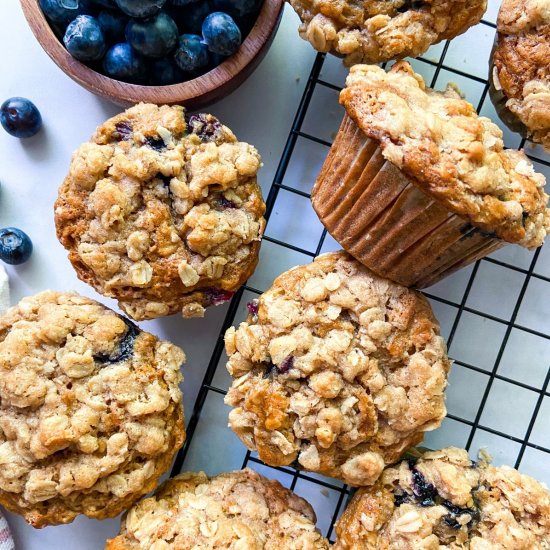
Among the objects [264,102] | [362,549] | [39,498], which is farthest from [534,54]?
[39,498]

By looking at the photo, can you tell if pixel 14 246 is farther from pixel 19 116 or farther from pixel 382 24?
pixel 382 24

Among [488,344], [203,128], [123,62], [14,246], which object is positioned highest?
[123,62]

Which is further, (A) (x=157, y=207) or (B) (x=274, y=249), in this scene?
(B) (x=274, y=249)

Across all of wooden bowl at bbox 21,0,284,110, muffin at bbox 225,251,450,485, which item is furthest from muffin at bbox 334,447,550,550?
wooden bowl at bbox 21,0,284,110

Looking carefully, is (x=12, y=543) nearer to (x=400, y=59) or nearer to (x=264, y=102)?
(x=264, y=102)

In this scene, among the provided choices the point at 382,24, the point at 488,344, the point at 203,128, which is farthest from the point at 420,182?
the point at 488,344

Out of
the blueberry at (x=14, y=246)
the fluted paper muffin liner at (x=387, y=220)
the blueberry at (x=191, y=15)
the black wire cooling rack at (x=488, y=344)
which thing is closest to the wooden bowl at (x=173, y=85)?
the blueberry at (x=191, y=15)

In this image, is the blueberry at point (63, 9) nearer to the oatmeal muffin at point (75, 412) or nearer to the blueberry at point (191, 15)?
the blueberry at point (191, 15)
